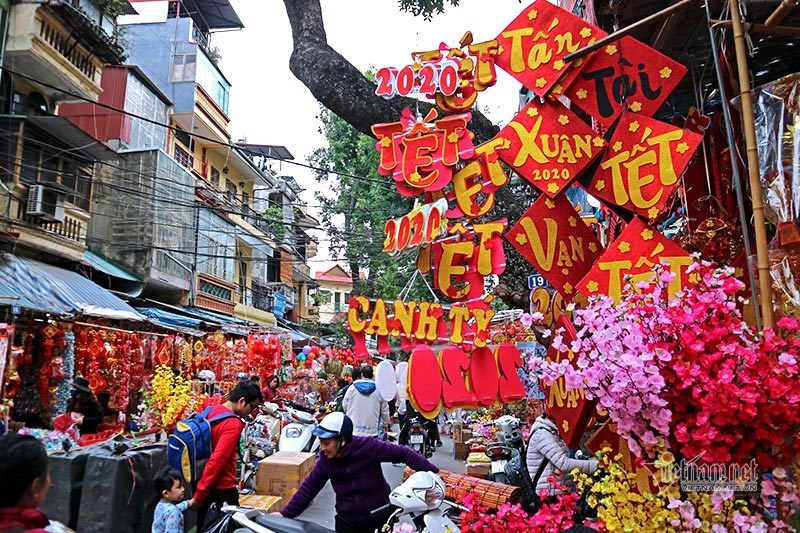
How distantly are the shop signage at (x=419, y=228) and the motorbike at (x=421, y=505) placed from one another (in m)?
1.57

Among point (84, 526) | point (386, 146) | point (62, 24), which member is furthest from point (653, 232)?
point (62, 24)

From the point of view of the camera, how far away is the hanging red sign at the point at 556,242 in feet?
13.4

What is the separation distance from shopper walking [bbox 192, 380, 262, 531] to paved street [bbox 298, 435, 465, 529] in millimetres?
2287

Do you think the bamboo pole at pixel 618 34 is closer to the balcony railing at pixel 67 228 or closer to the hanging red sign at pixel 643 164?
the hanging red sign at pixel 643 164

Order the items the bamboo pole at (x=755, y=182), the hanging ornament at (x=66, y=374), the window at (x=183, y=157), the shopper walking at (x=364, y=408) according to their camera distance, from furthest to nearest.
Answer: the window at (x=183, y=157), the hanging ornament at (x=66, y=374), the shopper walking at (x=364, y=408), the bamboo pole at (x=755, y=182)

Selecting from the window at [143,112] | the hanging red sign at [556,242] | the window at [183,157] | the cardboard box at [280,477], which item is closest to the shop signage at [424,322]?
the hanging red sign at [556,242]

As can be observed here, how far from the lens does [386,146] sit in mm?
4402

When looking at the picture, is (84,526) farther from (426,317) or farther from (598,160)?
(598,160)

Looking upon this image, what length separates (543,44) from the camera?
4070 millimetres

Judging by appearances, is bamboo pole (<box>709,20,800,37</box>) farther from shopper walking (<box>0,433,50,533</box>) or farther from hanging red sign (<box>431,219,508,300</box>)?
shopper walking (<box>0,433,50,533</box>)

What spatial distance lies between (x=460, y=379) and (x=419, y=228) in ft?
3.58

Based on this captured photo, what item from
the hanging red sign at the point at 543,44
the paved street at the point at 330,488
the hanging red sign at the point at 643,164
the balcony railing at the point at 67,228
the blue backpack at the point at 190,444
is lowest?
the paved street at the point at 330,488

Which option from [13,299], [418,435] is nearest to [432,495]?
[418,435]

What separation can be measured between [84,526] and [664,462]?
16.1 feet
